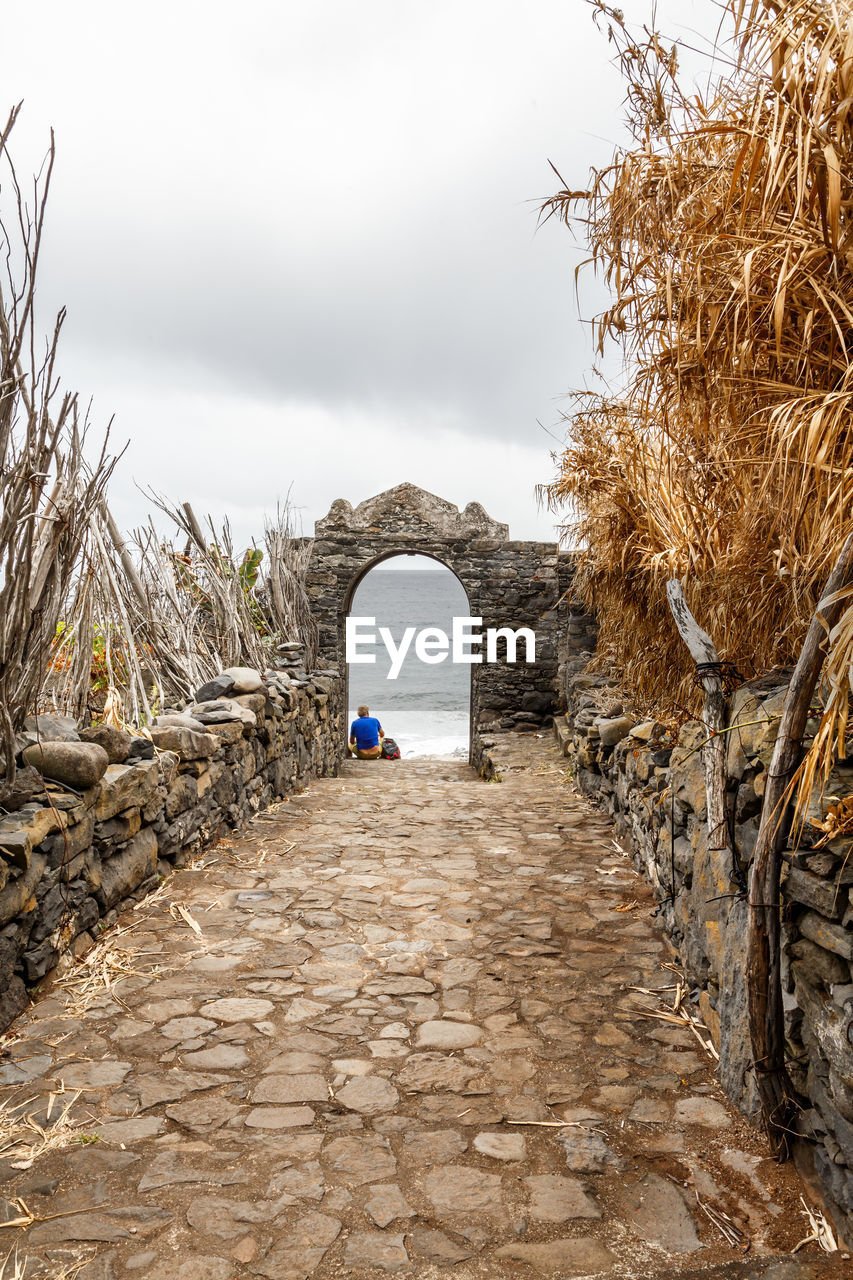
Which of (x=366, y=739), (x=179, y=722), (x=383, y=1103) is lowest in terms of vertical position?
(x=366, y=739)

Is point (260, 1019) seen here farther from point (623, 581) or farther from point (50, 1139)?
point (623, 581)

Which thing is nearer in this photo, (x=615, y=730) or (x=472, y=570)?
(x=615, y=730)

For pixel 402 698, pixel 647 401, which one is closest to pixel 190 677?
pixel 647 401

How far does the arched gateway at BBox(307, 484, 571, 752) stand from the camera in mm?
10867

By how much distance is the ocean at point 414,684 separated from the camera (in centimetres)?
2383

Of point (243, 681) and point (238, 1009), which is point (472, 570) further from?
point (238, 1009)

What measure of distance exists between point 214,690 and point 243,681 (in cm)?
29

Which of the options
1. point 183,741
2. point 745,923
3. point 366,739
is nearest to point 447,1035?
point 745,923

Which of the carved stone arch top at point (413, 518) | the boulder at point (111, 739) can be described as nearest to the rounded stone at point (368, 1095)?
the boulder at point (111, 739)

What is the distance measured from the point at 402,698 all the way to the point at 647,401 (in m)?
33.8

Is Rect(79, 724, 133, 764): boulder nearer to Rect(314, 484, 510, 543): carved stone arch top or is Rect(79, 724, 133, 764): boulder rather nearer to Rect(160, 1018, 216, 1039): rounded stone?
Rect(160, 1018, 216, 1039): rounded stone

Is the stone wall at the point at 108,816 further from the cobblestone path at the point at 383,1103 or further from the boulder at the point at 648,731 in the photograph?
the boulder at the point at 648,731

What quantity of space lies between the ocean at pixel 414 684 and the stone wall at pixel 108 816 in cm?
928

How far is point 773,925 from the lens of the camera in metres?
1.93
